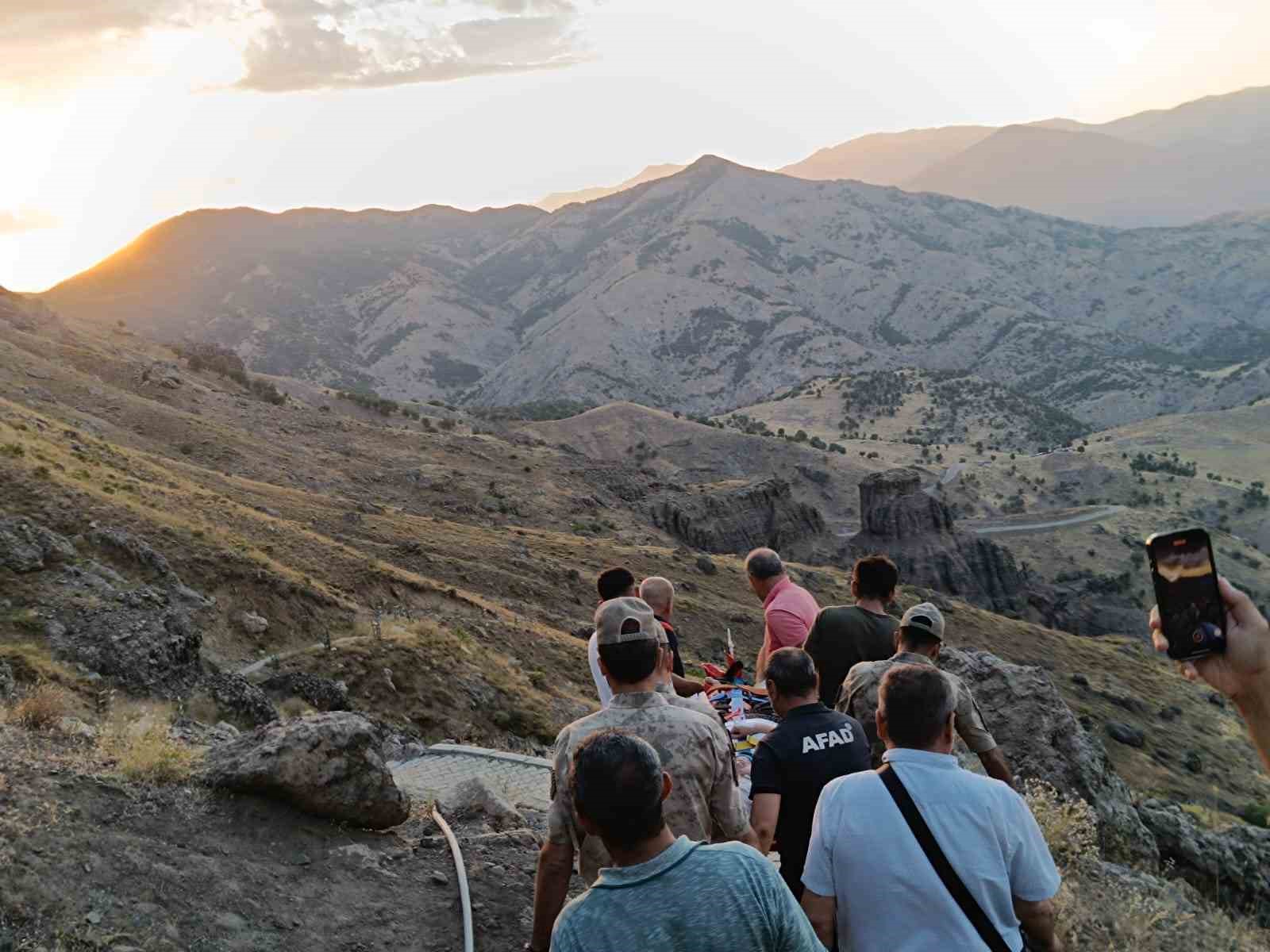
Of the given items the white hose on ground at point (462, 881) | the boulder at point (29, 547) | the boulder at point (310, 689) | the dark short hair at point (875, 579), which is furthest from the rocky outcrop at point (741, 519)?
the dark short hair at point (875, 579)

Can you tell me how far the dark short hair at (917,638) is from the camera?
5348mm

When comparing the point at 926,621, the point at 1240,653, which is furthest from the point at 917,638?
the point at 1240,653

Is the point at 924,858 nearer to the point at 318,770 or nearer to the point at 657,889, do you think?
the point at 657,889

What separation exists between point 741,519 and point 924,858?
46.3 m

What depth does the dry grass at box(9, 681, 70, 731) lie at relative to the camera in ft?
25.3

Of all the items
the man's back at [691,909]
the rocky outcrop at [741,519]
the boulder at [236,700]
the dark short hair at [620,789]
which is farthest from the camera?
the rocky outcrop at [741,519]

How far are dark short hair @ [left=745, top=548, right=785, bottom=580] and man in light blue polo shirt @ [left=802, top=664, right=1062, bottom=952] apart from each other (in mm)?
3684

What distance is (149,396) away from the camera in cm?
3806

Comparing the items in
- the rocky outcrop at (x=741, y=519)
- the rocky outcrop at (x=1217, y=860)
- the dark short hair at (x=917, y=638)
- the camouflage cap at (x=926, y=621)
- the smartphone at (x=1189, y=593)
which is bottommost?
the rocky outcrop at (x=741, y=519)

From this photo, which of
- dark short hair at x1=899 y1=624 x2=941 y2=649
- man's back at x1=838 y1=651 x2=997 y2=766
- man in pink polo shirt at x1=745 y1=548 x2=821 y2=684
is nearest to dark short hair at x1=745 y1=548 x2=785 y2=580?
man in pink polo shirt at x1=745 y1=548 x2=821 y2=684

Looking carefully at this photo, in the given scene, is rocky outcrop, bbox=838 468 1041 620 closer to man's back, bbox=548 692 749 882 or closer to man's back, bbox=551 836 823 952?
man's back, bbox=548 692 749 882

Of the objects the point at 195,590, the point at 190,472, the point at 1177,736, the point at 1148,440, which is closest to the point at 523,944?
the point at 195,590

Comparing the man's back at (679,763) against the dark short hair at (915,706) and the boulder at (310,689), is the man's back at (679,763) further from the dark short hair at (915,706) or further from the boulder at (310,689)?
the boulder at (310,689)

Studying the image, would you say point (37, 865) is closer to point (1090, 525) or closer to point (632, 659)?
point (632, 659)
